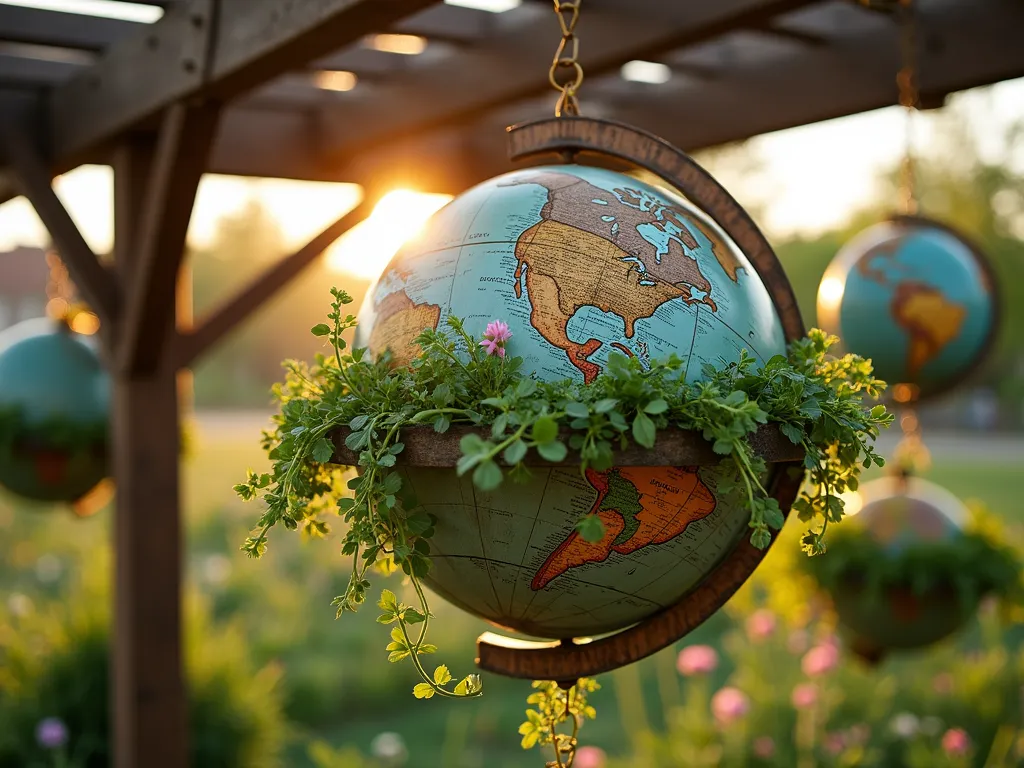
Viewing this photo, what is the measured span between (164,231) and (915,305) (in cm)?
237

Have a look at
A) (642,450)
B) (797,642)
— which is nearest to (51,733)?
(797,642)

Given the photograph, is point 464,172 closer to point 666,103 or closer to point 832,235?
point 666,103

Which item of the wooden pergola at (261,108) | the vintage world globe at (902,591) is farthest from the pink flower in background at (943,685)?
the wooden pergola at (261,108)

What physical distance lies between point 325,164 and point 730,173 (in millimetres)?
20520

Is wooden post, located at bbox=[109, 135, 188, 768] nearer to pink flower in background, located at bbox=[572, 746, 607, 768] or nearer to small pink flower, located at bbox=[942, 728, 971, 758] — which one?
pink flower in background, located at bbox=[572, 746, 607, 768]

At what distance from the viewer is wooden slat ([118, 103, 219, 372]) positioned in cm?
321

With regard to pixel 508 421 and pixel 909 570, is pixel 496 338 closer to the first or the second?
pixel 508 421

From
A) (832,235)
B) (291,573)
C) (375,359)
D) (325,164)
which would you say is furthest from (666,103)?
(832,235)

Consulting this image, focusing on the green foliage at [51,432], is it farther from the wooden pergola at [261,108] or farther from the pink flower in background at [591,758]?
the pink flower in background at [591,758]

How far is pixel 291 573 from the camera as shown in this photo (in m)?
10.4

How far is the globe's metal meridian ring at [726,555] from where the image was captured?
164 centimetres

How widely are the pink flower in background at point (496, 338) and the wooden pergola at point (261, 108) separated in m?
1.66

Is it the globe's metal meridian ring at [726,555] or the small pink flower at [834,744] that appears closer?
the globe's metal meridian ring at [726,555]

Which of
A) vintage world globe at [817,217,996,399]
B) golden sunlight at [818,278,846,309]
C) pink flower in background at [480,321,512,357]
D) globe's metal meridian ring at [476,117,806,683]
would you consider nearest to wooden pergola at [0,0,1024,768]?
vintage world globe at [817,217,996,399]
